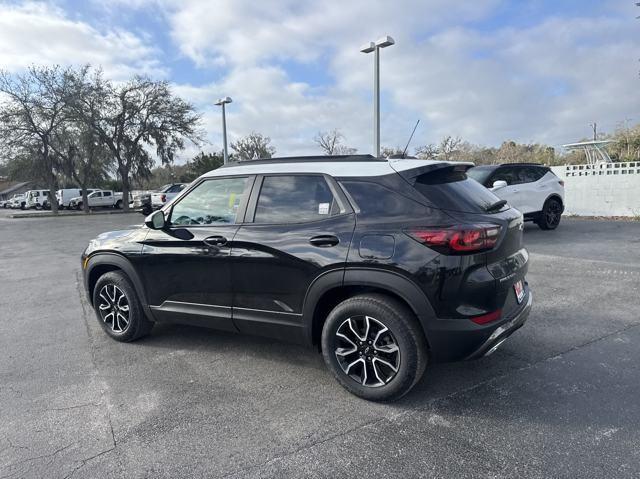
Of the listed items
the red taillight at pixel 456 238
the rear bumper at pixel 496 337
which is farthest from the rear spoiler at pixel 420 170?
the rear bumper at pixel 496 337

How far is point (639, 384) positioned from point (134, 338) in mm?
4389

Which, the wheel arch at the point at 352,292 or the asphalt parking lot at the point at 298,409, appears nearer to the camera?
the asphalt parking lot at the point at 298,409

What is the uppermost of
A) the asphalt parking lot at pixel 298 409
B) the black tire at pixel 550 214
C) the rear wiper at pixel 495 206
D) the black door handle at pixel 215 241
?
the rear wiper at pixel 495 206

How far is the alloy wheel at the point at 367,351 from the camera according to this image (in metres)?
3.01

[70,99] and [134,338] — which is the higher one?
[70,99]

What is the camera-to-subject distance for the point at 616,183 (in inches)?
546

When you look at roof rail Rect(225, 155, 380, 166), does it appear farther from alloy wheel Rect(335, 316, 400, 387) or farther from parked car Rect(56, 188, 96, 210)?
parked car Rect(56, 188, 96, 210)

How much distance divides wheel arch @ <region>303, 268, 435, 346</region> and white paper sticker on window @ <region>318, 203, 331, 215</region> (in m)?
0.47

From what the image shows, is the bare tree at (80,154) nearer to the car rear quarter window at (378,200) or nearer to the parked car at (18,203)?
the parked car at (18,203)

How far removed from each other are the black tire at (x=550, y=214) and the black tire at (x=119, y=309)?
9.66m

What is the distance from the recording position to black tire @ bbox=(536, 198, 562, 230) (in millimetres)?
10594

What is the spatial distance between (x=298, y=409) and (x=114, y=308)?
2386mm

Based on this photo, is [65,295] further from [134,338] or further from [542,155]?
[542,155]

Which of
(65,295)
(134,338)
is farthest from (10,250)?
(134,338)
